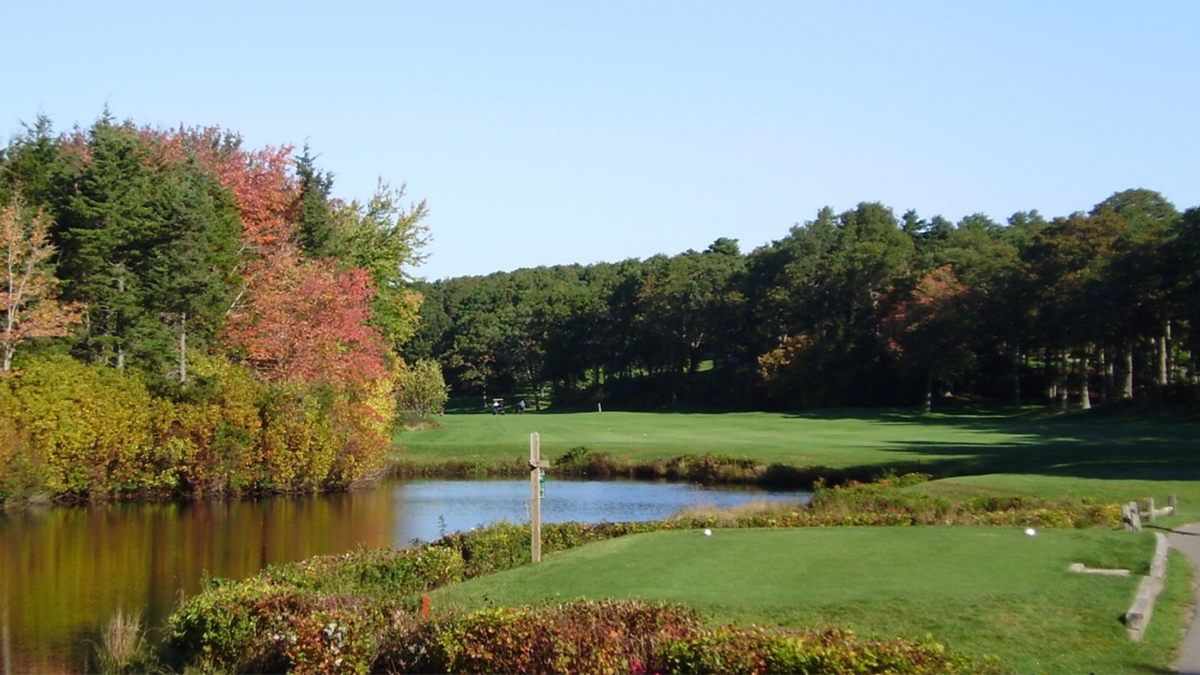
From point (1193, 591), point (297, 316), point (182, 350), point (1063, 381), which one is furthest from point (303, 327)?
point (1063, 381)

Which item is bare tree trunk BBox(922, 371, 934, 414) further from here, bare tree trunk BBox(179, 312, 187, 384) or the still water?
bare tree trunk BBox(179, 312, 187, 384)

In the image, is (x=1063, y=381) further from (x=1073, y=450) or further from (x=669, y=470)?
(x=669, y=470)

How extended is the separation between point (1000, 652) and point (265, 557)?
67.5 feet

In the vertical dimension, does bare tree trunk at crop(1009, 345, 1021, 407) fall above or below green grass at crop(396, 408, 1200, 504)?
above

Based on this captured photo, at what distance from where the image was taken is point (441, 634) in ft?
40.5

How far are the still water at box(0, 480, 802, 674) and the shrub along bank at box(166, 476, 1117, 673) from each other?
3.46 metres

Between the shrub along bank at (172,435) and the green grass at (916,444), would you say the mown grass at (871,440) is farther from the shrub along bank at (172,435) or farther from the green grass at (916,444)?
the shrub along bank at (172,435)

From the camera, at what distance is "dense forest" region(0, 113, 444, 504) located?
38719 millimetres

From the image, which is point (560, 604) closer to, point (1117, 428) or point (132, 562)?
point (132, 562)

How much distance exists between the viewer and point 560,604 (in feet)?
42.8

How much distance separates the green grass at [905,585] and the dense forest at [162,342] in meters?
24.6

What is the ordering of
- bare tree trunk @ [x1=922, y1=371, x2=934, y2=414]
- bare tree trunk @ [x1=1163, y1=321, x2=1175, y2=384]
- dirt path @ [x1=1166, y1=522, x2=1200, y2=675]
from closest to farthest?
dirt path @ [x1=1166, y1=522, x2=1200, y2=675] → bare tree trunk @ [x1=1163, y1=321, x2=1175, y2=384] → bare tree trunk @ [x1=922, y1=371, x2=934, y2=414]

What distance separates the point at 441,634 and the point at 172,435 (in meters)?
31.7

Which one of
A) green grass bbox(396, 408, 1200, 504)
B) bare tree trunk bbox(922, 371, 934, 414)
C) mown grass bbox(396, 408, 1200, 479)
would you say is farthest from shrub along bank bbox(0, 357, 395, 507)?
bare tree trunk bbox(922, 371, 934, 414)
